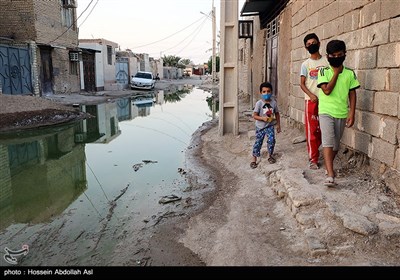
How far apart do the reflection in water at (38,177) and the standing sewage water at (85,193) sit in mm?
13

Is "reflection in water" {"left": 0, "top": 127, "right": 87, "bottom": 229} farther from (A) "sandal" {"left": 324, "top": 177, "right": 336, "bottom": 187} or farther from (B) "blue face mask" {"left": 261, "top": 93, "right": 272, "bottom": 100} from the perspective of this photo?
(A) "sandal" {"left": 324, "top": 177, "right": 336, "bottom": 187}

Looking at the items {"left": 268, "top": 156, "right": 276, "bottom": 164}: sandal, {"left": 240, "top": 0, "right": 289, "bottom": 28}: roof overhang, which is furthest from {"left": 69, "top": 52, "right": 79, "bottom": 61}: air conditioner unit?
{"left": 268, "top": 156, "right": 276, "bottom": 164}: sandal

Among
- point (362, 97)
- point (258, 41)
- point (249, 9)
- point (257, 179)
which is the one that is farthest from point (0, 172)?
point (258, 41)

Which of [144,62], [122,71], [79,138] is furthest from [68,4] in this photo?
[144,62]

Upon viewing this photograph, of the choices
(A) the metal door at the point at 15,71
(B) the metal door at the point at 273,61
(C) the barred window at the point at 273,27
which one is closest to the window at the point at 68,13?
(A) the metal door at the point at 15,71

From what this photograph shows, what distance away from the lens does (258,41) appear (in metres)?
12.6

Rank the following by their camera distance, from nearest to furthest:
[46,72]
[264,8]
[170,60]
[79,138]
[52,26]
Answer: [79,138] < [264,8] < [46,72] < [52,26] < [170,60]

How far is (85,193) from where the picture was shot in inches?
211

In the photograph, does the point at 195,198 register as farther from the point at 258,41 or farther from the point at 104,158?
the point at 258,41

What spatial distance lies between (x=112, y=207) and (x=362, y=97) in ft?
11.5

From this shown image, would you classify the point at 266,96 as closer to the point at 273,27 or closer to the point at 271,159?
the point at 271,159

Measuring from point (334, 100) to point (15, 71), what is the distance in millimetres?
16339

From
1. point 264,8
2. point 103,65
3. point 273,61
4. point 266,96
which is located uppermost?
Answer: point 264,8
